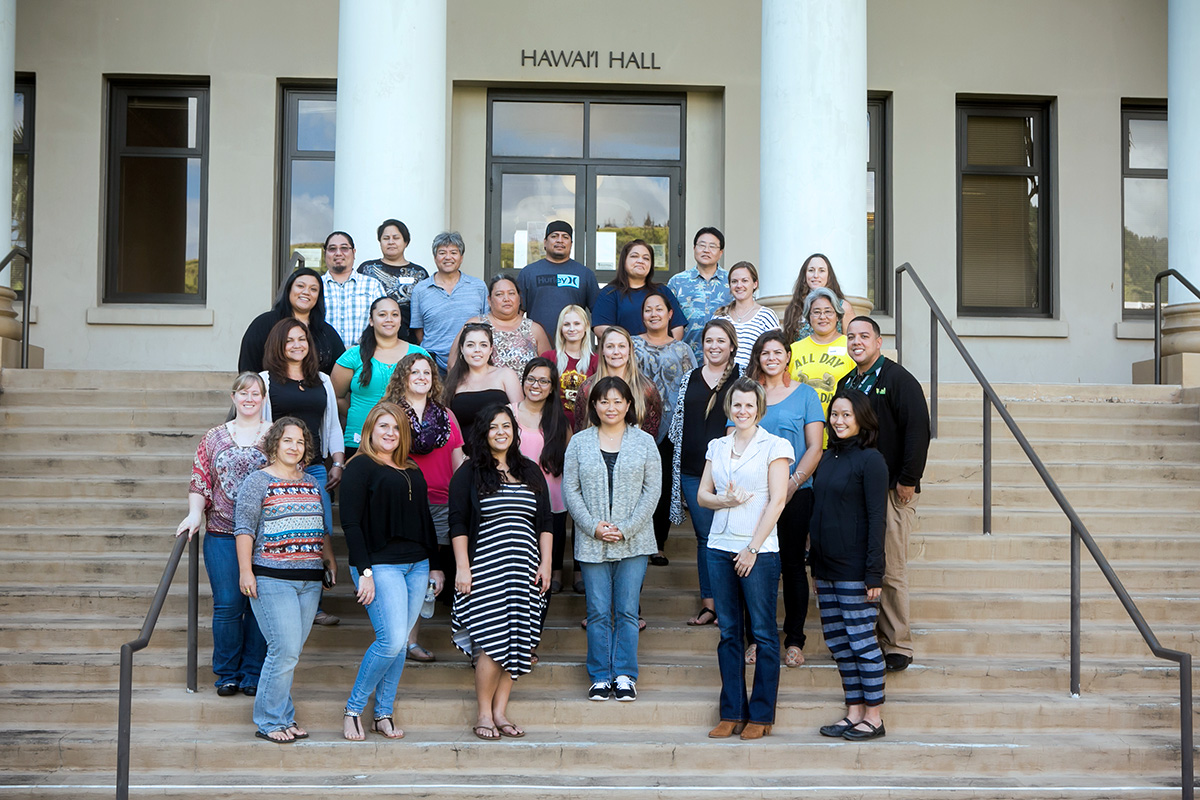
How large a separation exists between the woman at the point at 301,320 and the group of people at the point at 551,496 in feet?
0.07

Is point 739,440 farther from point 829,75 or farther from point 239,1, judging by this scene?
point 239,1

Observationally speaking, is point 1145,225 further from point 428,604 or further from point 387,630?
point 387,630

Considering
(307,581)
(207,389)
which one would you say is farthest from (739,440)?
(207,389)

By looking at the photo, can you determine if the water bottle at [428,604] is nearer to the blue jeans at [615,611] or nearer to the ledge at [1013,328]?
the blue jeans at [615,611]

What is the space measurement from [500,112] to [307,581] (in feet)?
27.8

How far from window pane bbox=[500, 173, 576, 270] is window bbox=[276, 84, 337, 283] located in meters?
2.04

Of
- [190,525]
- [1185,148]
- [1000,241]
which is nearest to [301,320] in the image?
[190,525]

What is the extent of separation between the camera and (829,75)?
9.55 metres

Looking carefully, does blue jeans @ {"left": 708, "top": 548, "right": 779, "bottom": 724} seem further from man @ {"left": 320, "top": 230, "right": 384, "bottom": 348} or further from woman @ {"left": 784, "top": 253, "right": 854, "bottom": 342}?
man @ {"left": 320, "top": 230, "right": 384, "bottom": 348}

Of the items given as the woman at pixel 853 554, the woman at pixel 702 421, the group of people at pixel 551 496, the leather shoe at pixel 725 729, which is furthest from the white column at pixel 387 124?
the leather shoe at pixel 725 729

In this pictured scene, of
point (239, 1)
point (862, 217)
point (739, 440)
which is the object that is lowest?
point (739, 440)

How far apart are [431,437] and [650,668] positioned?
1.82m

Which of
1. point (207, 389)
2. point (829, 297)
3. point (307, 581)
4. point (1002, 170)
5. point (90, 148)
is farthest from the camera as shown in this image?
point (1002, 170)

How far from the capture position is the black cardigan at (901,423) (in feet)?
21.3
